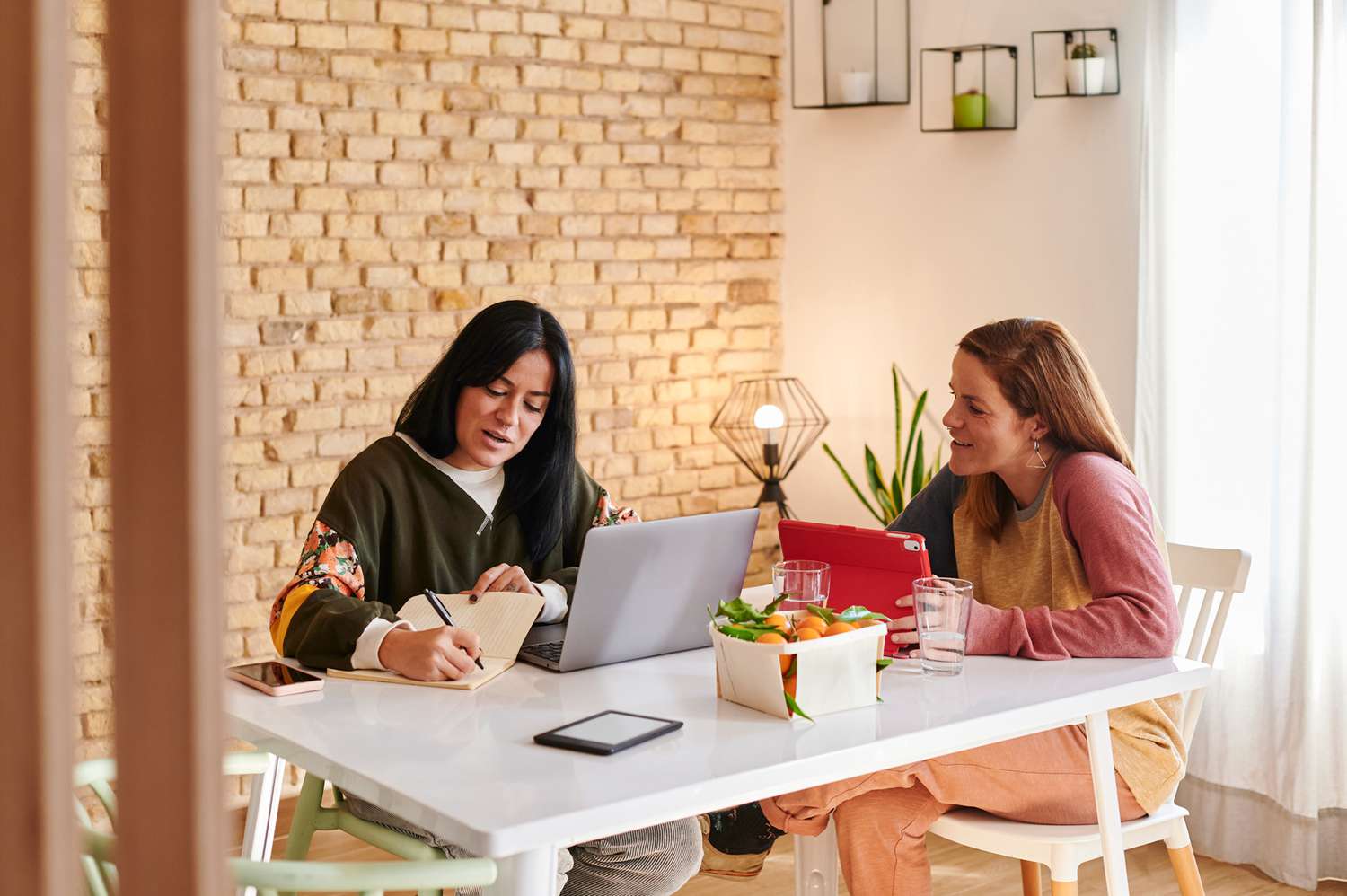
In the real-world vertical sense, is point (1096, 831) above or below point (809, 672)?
below

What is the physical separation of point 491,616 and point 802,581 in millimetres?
507

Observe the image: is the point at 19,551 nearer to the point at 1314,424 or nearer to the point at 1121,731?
the point at 1121,731

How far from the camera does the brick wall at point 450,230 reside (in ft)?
12.3

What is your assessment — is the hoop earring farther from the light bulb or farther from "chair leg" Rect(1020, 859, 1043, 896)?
the light bulb

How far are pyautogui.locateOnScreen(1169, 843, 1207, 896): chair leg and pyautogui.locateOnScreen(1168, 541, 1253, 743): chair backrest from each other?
0.21m

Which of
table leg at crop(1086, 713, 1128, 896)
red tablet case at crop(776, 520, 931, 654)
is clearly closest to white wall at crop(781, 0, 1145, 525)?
red tablet case at crop(776, 520, 931, 654)

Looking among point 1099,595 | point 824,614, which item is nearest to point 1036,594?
point 1099,595

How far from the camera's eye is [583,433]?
14.6ft

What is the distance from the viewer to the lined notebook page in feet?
7.34

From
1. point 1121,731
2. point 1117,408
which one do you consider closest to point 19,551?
point 1121,731

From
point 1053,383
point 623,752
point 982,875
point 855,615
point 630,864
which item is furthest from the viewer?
point 982,875

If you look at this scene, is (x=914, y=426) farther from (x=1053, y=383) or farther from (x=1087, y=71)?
(x=1053, y=383)

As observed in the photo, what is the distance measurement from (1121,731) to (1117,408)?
173 centimetres

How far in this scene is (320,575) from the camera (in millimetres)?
2293
